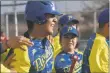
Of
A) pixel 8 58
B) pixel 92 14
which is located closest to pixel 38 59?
pixel 8 58

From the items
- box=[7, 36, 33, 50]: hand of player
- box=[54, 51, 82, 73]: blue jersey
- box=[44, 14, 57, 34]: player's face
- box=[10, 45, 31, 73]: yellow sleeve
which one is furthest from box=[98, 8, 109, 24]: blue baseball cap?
box=[7, 36, 33, 50]: hand of player

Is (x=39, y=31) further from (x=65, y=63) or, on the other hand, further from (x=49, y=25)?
(x=65, y=63)

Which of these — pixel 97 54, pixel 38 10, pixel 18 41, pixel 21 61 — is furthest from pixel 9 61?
pixel 97 54

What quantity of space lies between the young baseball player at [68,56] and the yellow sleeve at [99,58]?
0.68 feet

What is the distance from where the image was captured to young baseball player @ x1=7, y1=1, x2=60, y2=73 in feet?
10.2

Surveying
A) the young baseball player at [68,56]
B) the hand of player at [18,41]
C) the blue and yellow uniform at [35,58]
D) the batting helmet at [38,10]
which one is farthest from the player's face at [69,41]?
the hand of player at [18,41]

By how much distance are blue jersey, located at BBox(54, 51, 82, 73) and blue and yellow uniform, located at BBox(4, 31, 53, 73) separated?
20.4 inches

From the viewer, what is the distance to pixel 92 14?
6.79 metres

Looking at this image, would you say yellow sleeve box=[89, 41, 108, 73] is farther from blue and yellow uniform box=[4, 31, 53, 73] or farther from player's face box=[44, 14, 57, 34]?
player's face box=[44, 14, 57, 34]

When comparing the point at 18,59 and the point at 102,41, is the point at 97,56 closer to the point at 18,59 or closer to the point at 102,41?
the point at 102,41

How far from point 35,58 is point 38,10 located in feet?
1.13

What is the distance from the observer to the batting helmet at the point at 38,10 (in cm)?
314

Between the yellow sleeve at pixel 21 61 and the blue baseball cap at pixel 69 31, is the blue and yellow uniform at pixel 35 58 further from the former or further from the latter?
the blue baseball cap at pixel 69 31

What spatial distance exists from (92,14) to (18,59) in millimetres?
3996
